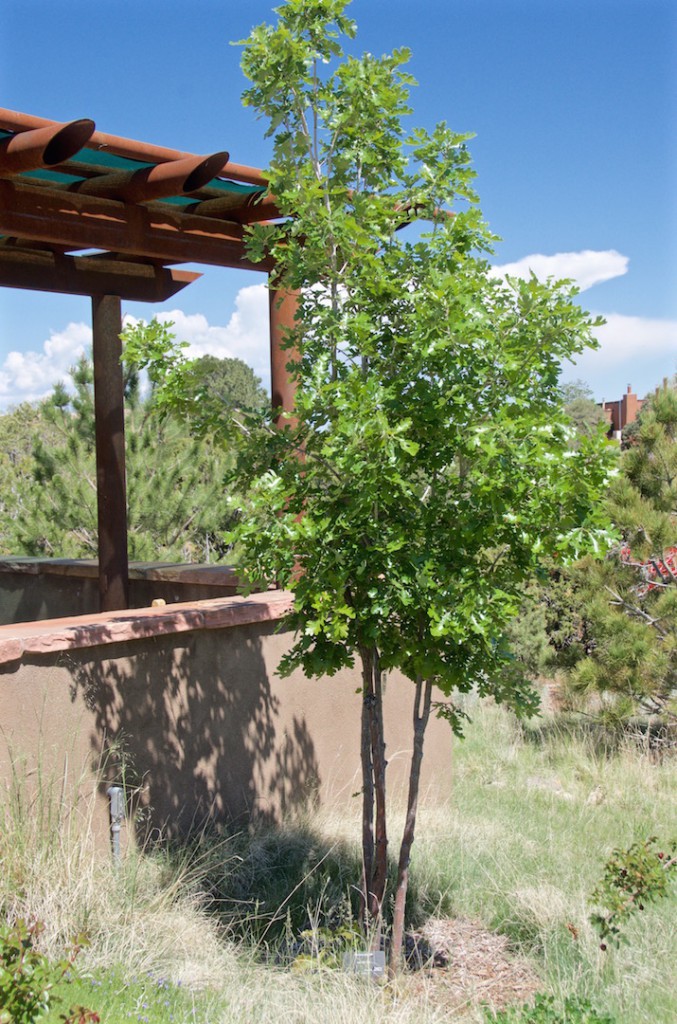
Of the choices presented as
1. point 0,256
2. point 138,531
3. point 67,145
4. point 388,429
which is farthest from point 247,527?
point 138,531

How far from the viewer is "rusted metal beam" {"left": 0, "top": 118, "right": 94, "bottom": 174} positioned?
4.29 m

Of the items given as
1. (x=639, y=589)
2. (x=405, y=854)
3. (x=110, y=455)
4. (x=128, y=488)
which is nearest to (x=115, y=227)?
(x=110, y=455)

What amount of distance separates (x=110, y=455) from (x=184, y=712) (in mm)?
2272

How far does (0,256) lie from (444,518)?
4.23 metres

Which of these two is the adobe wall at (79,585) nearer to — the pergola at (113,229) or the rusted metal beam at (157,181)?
the pergola at (113,229)

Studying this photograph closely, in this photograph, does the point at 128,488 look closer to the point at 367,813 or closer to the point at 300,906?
the point at 300,906

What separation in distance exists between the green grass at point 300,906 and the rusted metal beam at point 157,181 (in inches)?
114

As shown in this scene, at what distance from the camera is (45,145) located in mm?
4297

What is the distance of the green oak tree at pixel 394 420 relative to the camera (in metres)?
3.50

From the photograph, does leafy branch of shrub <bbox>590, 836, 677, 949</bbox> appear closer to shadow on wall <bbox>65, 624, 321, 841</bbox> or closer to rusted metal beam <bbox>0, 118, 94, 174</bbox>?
shadow on wall <bbox>65, 624, 321, 841</bbox>

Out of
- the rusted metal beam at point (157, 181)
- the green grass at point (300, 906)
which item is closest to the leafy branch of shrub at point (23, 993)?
the green grass at point (300, 906)

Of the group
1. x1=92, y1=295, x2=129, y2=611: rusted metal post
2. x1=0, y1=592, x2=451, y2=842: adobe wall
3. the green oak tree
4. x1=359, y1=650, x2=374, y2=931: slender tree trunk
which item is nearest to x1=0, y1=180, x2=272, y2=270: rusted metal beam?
x1=92, y1=295, x2=129, y2=611: rusted metal post

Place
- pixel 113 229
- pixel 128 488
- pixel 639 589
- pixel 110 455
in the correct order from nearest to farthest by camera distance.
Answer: pixel 113 229 < pixel 110 455 < pixel 639 589 < pixel 128 488

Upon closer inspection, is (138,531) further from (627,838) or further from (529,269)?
(529,269)
